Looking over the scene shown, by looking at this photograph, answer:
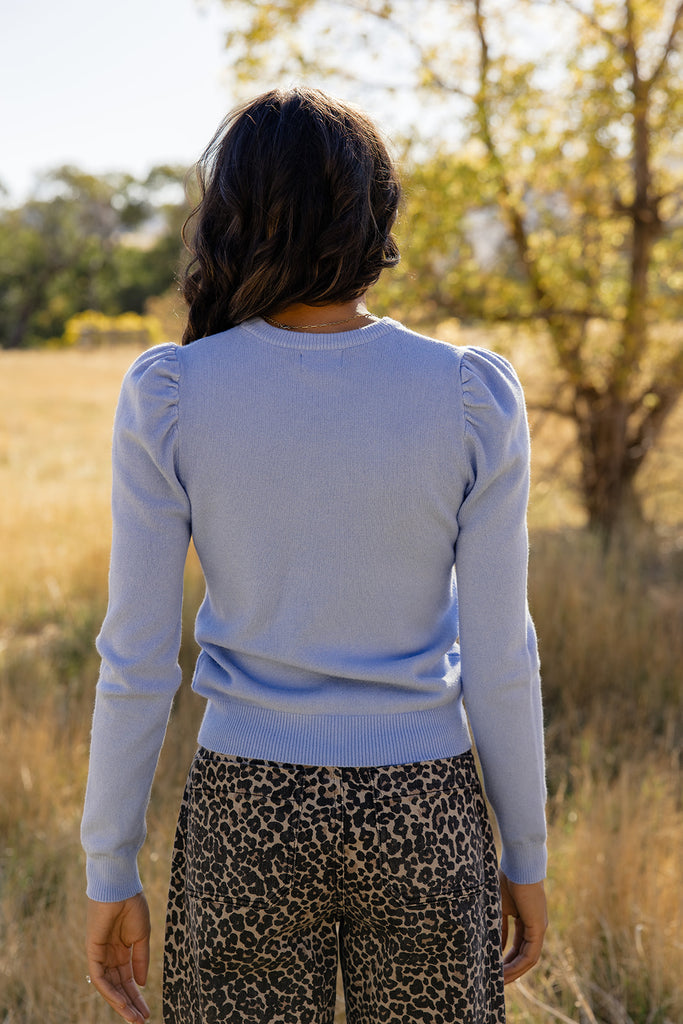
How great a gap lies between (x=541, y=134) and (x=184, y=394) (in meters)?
Result: 5.07

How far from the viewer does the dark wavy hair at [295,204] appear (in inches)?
46.6

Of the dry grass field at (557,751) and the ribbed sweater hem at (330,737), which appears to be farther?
the dry grass field at (557,751)

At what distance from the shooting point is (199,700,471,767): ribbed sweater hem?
48.7 inches

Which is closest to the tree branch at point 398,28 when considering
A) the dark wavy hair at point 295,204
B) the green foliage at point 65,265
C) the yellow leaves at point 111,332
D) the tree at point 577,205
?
the tree at point 577,205

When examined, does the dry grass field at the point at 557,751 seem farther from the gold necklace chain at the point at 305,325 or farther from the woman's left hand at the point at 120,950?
the gold necklace chain at the point at 305,325

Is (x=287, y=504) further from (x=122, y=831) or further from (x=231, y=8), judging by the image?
(x=231, y=8)

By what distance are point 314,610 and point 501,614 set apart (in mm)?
259

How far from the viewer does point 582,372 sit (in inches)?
254

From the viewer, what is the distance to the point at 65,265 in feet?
139

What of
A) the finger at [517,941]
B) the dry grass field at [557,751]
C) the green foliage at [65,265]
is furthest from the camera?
the green foliage at [65,265]

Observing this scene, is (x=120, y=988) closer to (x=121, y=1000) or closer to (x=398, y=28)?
(x=121, y=1000)

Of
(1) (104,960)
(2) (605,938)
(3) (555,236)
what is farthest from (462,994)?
(3) (555,236)

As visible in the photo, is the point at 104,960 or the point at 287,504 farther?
the point at 104,960

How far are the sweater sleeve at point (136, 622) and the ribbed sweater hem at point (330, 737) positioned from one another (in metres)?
0.11
